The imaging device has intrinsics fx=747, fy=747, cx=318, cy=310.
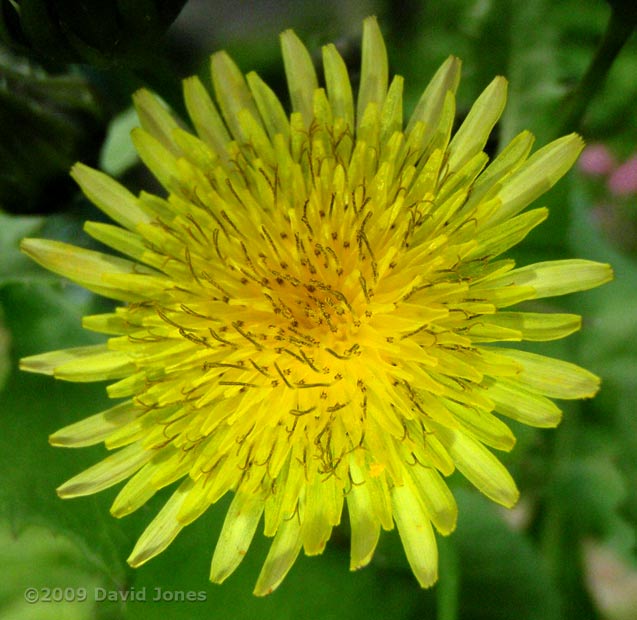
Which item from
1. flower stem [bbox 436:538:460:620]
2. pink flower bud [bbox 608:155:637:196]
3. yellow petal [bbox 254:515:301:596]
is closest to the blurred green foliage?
flower stem [bbox 436:538:460:620]

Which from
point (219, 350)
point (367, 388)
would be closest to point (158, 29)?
point (219, 350)

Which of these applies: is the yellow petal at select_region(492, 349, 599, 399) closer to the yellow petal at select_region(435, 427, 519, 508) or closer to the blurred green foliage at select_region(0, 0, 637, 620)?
the yellow petal at select_region(435, 427, 519, 508)

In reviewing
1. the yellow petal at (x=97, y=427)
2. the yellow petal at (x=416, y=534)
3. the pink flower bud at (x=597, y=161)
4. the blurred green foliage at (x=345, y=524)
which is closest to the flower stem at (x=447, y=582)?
the blurred green foliage at (x=345, y=524)

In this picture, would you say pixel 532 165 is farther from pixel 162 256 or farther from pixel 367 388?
pixel 162 256

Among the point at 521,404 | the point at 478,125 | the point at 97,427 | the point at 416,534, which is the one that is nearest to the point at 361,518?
the point at 416,534

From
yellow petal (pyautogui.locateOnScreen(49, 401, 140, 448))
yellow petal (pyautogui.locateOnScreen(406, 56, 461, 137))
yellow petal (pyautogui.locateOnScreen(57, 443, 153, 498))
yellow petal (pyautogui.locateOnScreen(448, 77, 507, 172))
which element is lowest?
yellow petal (pyautogui.locateOnScreen(57, 443, 153, 498))
